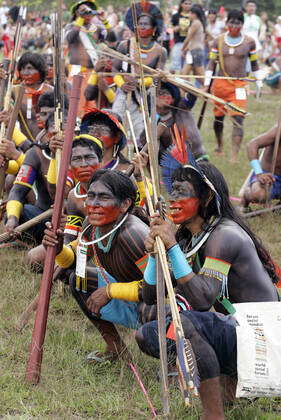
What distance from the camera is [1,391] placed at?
4.39 m

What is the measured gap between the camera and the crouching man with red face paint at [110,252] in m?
4.63

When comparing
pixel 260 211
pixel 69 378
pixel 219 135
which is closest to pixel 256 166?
pixel 260 211

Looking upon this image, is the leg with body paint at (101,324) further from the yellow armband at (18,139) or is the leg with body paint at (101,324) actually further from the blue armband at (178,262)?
the yellow armband at (18,139)

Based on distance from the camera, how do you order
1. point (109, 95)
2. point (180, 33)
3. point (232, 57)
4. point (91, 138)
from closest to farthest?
point (91, 138), point (109, 95), point (232, 57), point (180, 33)

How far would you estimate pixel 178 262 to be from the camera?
154 inches

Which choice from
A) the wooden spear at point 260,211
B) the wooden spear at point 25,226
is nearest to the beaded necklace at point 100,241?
the wooden spear at point 25,226

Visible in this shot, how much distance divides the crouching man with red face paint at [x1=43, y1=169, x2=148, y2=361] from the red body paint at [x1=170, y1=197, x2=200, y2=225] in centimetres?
45

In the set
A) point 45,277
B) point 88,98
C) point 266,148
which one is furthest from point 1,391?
point 88,98

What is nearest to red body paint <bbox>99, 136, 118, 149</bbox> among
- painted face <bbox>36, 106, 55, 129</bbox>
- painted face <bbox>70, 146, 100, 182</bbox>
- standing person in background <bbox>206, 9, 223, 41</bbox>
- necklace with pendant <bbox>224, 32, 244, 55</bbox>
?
painted face <bbox>70, 146, 100, 182</bbox>

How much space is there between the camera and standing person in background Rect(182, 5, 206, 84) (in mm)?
14281

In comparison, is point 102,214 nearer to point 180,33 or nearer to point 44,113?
point 44,113

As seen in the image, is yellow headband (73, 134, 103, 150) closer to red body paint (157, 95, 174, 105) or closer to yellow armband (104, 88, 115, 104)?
red body paint (157, 95, 174, 105)

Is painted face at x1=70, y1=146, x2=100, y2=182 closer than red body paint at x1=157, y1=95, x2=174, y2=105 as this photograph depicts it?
Yes

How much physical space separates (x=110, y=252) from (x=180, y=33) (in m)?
12.4
